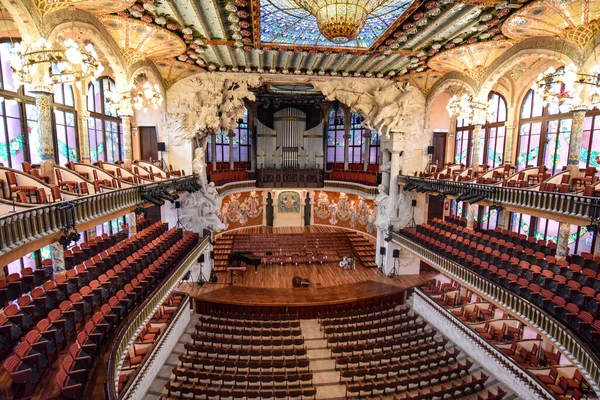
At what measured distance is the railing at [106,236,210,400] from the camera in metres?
5.63

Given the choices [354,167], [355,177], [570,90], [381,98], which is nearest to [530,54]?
[570,90]

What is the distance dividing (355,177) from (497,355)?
41.0ft

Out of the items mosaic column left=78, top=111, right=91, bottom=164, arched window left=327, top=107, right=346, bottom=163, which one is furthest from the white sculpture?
mosaic column left=78, top=111, right=91, bottom=164

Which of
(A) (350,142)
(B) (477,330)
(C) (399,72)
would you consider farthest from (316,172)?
(B) (477,330)

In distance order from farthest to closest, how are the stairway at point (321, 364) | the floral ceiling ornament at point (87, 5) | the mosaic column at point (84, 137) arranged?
the mosaic column at point (84, 137) → the stairway at point (321, 364) → the floral ceiling ornament at point (87, 5)

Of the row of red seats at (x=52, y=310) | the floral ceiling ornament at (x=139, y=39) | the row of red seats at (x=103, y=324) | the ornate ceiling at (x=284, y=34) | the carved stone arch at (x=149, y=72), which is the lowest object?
the row of red seats at (x=103, y=324)

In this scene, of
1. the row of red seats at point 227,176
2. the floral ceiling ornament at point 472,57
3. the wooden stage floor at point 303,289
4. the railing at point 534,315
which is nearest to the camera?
the railing at point 534,315

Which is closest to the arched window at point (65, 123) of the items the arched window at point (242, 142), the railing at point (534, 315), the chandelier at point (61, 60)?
the chandelier at point (61, 60)

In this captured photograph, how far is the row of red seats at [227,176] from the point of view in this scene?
18659 mm

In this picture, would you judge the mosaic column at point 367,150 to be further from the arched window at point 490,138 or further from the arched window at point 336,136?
the arched window at point 490,138

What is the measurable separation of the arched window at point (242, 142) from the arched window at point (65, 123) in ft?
35.1

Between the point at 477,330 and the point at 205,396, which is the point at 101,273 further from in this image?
the point at 477,330

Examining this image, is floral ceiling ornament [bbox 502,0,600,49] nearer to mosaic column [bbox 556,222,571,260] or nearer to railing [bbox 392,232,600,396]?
mosaic column [bbox 556,222,571,260]

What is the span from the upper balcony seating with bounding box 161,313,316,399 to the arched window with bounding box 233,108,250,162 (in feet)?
38.9
